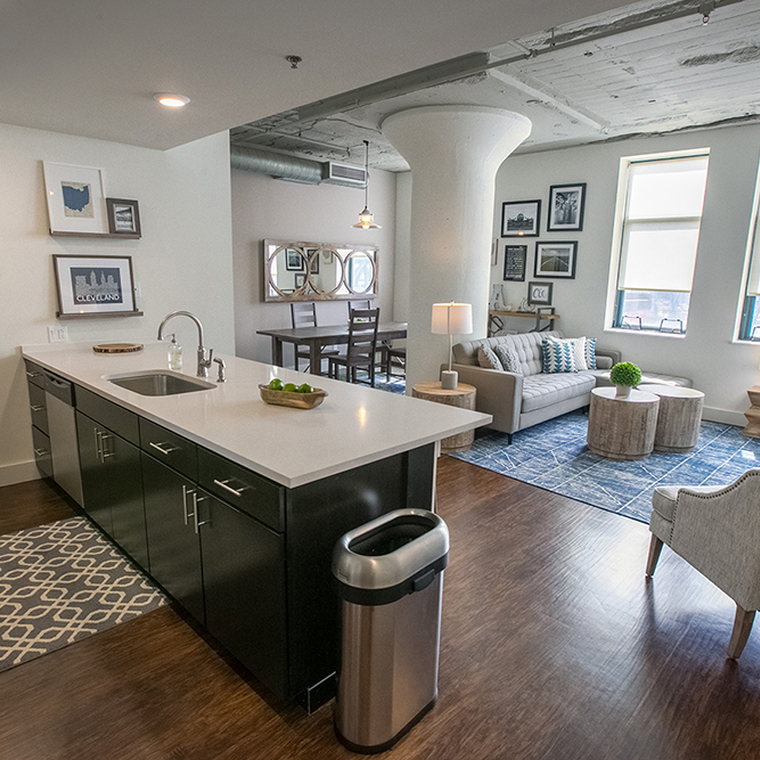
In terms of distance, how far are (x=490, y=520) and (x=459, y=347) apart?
2195mm

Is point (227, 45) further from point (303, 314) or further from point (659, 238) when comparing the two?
point (659, 238)

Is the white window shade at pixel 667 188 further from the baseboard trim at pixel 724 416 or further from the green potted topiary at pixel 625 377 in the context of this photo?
the green potted topiary at pixel 625 377

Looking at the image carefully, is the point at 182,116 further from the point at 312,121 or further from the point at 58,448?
the point at 312,121

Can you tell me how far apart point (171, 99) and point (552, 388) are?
12.7 ft

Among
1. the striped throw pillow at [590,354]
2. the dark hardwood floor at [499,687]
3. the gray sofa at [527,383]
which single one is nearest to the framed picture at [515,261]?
the gray sofa at [527,383]

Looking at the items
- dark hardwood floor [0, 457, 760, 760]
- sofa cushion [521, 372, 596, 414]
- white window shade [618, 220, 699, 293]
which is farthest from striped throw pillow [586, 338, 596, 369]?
dark hardwood floor [0, 457, 760, 760]

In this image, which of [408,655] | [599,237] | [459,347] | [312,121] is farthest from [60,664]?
[599,237]

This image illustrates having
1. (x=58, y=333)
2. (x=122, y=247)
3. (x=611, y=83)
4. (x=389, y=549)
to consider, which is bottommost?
(x=389, y=549)

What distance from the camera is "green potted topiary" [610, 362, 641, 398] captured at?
445 cm

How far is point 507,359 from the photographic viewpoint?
510 cm

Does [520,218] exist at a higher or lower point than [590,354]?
higher

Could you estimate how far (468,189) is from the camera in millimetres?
5031

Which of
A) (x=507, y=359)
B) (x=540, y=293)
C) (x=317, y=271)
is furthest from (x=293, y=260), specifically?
(x=507, y=359)

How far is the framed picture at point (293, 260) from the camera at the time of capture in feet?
23.6
